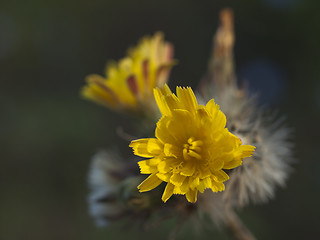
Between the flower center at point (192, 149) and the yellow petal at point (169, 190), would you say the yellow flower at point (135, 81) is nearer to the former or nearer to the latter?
the flower center at point (192, 149)

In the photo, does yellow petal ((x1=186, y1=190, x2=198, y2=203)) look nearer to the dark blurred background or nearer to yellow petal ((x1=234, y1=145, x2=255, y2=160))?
yellow petal ((x1=234, y1=145, x2=255, y2=160))

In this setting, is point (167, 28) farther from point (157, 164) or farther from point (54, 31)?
point (157, 164)

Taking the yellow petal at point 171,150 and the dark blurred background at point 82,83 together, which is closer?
the yellow petal at point 171,150

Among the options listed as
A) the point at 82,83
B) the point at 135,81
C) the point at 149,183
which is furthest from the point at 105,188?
the point at 82,83

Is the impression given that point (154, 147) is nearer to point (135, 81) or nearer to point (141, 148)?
point (141, 148)

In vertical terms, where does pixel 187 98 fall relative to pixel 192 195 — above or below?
above

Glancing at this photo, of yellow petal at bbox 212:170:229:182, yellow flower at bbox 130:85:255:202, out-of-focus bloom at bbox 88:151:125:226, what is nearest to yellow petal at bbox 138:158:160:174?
yellow flower at bbox 130:85:255:202

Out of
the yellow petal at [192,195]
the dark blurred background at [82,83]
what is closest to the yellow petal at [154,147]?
the yellow petal at [192,195]
